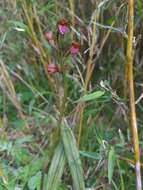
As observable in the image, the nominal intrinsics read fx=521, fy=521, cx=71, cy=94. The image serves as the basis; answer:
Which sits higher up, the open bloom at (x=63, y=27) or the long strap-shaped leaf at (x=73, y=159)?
the open bloom at (x=63, y=27)

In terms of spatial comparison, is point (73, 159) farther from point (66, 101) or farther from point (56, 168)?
point (66, 101)

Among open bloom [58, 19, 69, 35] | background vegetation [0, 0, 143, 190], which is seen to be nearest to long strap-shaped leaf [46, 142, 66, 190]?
background vegetation [0, 0, 143, 190]

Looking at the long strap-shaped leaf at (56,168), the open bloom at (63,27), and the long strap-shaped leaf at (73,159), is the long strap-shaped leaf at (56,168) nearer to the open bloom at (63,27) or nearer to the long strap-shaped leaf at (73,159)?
the long strap-shaped leaf at (73,159)

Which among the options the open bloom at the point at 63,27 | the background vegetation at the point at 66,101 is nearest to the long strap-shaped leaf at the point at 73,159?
the background vegetation at the point at 66,101

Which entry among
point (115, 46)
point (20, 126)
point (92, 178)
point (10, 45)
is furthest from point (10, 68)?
point (92, 178)

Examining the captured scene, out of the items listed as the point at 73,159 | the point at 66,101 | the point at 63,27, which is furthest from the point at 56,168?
the point at 63,27
